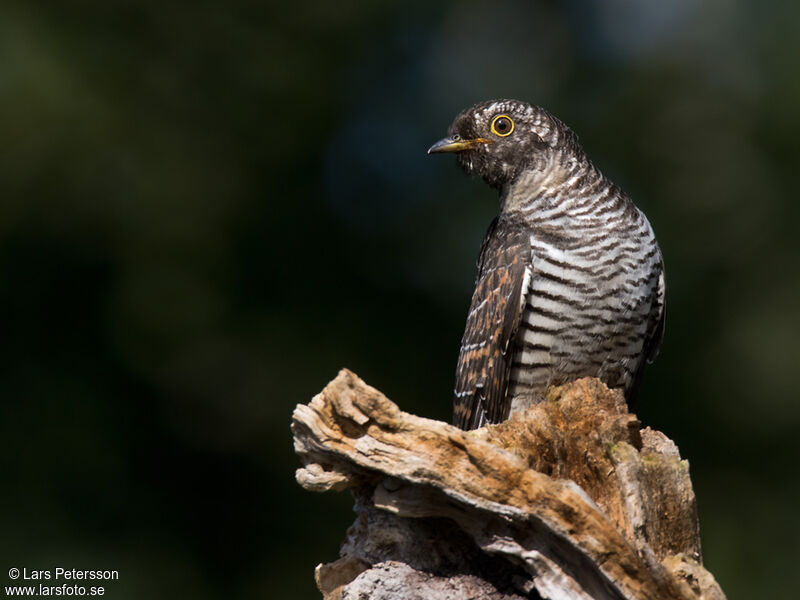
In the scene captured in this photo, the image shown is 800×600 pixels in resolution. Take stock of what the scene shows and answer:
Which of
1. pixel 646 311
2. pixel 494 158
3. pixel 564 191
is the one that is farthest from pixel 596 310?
pixel 494 158

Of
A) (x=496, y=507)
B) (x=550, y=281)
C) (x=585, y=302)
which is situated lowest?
(x=496, y=507)

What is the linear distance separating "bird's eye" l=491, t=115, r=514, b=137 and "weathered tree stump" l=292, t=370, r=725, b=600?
1.57m

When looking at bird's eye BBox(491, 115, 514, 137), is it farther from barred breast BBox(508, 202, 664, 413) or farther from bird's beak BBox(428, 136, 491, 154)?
barred breast BBox(508, 202, 664, 413)

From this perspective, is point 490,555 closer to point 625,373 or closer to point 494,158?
point 625,373

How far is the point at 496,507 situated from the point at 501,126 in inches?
82.2

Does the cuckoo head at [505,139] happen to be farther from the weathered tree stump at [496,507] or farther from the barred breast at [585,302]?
the weathered tree stump at [496,507]

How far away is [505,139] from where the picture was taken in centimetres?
414

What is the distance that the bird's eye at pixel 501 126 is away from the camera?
Result: 414 centimetres

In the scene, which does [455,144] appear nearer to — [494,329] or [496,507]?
[494,329]

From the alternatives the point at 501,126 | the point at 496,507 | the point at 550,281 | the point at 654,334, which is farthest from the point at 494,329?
the point at 496,507

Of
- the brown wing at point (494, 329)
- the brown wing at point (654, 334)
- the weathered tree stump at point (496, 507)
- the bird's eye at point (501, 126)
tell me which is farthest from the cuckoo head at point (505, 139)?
the weathered tree stump at point (496, 507)

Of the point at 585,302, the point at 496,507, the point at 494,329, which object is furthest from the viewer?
the point at 494,329

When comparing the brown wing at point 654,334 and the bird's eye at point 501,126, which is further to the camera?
the bird's eye at point 501,126

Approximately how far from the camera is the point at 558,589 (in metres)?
2.52
